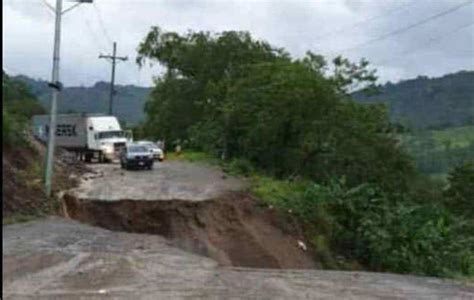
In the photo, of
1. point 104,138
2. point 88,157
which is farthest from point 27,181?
point 104,138

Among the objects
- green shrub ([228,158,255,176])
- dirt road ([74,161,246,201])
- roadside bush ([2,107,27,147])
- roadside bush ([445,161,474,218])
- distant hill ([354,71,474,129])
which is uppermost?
distant hill ([354,71,474,129])

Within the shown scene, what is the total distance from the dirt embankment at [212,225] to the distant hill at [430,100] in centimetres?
2369

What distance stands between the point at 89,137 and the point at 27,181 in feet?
95.2

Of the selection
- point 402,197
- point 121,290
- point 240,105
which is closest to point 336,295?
point 121,290

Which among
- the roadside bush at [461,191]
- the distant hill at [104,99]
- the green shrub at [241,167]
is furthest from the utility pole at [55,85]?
the distant hill at [104,99]

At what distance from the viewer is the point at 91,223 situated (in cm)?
2900

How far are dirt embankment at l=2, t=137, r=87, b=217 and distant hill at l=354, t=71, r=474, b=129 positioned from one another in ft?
74.8

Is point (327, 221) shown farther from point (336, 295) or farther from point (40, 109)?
point (40, 109)

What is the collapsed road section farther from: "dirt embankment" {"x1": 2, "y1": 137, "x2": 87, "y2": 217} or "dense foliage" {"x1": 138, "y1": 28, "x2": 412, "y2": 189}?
"dense foliage" {"x1": 138, "y1": 28, "x2": 412, "y2": 189}

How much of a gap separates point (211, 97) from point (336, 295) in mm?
49645

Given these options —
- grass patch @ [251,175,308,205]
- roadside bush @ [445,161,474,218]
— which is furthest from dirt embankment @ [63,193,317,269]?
roadside bush @ [445,161,474,218]

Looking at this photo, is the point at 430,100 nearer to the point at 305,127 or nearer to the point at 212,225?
the point at 305,127

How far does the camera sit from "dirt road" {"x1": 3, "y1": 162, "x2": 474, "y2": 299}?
42.2ft

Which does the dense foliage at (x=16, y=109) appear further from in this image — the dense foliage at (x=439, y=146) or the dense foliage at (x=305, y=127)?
the dense foliage at (x=439, y=146)
